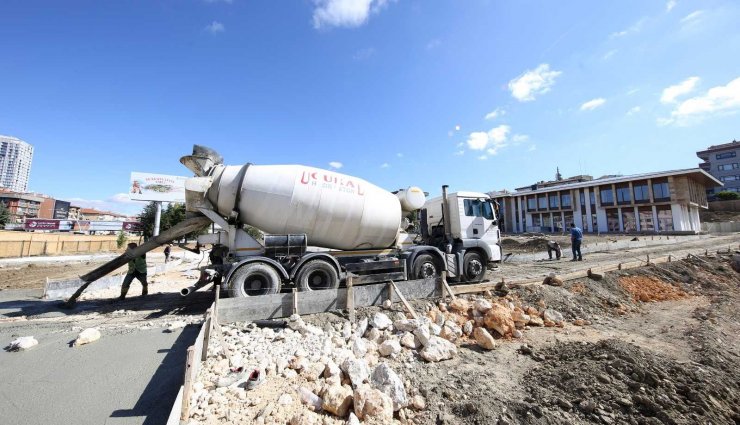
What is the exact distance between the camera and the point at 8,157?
5659 inches

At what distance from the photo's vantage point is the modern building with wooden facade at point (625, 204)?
3397 cm

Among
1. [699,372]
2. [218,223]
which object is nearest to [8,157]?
[218,223]

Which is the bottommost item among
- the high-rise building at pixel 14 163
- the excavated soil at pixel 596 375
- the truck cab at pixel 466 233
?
the excavated soil at pixel 596 375

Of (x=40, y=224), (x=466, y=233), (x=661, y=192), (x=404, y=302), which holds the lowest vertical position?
(x=404, y=302)

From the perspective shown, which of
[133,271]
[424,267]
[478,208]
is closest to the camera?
[424,267]

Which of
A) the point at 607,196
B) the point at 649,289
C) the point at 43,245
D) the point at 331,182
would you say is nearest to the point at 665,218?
the point at 607,196

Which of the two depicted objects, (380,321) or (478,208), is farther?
(478,208)

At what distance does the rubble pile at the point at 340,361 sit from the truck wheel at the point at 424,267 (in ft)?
6.33

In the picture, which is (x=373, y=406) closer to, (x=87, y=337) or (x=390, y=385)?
(x=390, y=385)

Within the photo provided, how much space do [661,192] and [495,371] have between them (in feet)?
144

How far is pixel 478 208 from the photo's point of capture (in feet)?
34.0

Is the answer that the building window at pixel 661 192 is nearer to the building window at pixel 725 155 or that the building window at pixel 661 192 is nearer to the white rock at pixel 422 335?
the white rock at pixel 422 335

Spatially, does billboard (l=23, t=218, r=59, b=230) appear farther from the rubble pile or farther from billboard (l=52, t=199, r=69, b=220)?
the rubble pile

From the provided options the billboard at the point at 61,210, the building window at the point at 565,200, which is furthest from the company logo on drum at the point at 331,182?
the billboard at the point at 61,210
